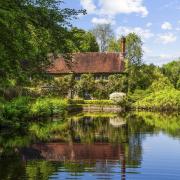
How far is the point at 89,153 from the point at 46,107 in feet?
63.8

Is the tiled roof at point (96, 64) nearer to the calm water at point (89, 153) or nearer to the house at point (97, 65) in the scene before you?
the house at point (97, 65)

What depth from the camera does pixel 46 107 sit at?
37.2 metres

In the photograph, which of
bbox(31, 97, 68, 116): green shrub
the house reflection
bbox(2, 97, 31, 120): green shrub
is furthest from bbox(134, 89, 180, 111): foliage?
the house reflection

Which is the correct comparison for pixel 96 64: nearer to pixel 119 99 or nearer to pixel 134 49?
pixel 134 49

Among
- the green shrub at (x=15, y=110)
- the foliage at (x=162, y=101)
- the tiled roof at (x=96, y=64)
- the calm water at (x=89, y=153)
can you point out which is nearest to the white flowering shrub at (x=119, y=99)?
the foliage at (x=162, y=101)

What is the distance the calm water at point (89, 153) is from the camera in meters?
13.4

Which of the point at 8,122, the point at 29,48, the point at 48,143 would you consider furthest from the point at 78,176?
the point at 8,122

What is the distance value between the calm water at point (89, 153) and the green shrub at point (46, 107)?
6315 millimetres

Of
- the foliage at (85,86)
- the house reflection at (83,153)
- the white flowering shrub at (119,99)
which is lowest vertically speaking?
the house reflection at (83,153)

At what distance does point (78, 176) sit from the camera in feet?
42.3

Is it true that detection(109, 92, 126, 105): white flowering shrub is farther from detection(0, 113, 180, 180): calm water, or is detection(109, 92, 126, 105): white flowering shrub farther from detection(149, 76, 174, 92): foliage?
detection(0, 113, 180, 180): calm water

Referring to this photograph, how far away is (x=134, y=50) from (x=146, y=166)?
A: 4931cm

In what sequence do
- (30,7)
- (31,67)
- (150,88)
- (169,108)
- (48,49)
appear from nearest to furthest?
(30,7) → (48,49) → (31,67) → (169,108) → (150,88)

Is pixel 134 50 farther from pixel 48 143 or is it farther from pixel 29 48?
pixel 29 48
